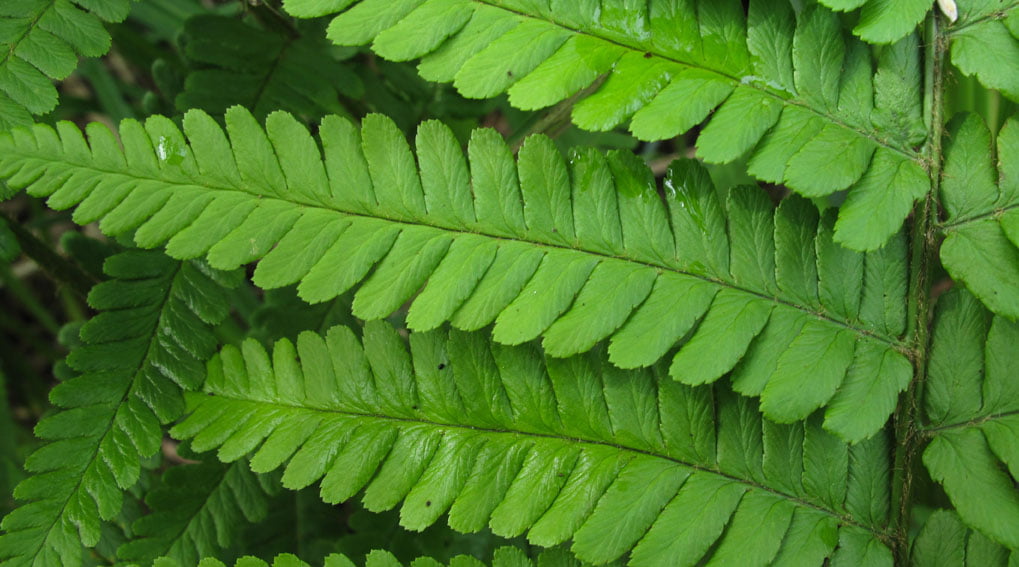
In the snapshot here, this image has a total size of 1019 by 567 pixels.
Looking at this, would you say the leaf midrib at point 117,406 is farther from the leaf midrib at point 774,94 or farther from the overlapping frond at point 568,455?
the leaf midrib at point 774,94

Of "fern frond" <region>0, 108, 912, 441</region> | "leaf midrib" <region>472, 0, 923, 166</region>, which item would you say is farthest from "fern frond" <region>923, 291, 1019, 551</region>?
"leaf midrib" <region>472, 0, 923, 166</region>

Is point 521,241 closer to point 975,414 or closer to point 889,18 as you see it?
point 889,18

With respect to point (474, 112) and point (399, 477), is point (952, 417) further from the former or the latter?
point (474, 112)

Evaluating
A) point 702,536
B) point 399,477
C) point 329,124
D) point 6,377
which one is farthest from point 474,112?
point 6,377

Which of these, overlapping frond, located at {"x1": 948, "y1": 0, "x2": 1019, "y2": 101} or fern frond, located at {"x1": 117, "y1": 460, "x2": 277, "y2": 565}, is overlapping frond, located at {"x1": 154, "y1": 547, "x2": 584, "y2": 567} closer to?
fern frond, located at {"x1": 117, "y1": 460, "x2": 277, "y2": 565}

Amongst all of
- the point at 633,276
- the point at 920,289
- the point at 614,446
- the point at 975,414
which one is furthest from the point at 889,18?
the point at 614,446

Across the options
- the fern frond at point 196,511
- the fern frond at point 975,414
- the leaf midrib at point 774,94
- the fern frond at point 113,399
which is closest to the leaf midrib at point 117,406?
the fern frond at point 113,399
